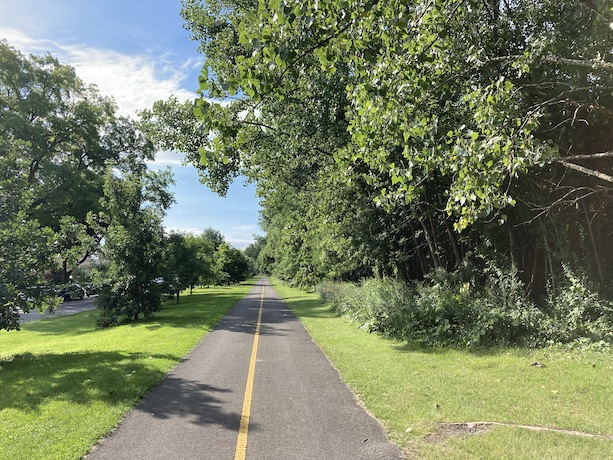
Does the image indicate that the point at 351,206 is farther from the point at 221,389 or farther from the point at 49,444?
the point at 49,444

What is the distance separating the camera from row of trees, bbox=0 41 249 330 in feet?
38.5

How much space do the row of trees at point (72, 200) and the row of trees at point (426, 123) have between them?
14.4 ft

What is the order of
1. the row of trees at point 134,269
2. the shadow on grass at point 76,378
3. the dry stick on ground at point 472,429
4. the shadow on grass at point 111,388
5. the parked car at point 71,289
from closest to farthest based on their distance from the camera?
the dry stick on ground at point 472,429
the shadow on grass at point 111,388
the shadow on grass at point 76,378
the parked car at point 71,289
the row of trees at point 134,269

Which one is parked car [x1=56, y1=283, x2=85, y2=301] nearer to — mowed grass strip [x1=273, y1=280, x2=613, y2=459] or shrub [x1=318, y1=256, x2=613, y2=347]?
mowed grass strip [x1=273, y1=280, x2=613, y2=459]

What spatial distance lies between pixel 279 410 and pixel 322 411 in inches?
26.7

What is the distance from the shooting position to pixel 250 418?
6.20 meters

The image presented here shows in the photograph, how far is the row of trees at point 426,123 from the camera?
4.37 m

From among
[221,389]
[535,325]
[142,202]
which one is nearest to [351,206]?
[535,325]

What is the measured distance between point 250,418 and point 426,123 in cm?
542

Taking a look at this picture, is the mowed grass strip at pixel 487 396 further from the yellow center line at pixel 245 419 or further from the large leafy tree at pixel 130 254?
the large leafy tree at pixel 130 254

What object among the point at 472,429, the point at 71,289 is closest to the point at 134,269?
the point at 71,289

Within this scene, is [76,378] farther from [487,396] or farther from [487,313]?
[487,313]

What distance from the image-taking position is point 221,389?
7.89 metres

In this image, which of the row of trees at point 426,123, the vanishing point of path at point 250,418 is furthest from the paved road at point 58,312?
the vanishing point of path at point 250,418
